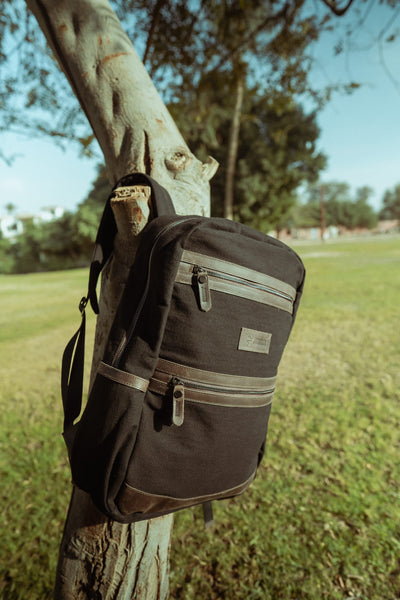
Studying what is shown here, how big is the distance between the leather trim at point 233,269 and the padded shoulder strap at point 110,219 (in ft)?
0.67

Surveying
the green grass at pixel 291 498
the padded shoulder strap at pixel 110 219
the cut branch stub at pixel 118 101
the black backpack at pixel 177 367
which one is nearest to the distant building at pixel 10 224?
the green grass at pixel 291 498

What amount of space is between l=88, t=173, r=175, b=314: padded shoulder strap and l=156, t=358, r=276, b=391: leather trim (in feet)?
1.38

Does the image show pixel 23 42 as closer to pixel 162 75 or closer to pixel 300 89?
pixel 162 75

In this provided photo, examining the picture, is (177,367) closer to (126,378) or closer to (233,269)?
(126,378)

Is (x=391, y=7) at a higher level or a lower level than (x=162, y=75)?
higher

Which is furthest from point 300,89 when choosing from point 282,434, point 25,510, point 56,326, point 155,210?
point 56,326

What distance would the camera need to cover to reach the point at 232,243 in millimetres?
1165

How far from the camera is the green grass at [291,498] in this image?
1957 millimetres

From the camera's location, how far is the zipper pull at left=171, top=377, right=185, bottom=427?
110 centimetres

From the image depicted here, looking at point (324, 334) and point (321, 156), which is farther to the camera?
point (321, 156)

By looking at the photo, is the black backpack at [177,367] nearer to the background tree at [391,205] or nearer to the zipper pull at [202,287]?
the zipper pull at [202,287]

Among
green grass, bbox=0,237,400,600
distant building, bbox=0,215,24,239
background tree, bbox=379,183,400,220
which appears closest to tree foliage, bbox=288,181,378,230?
background tree, bbox=379,183,400,220

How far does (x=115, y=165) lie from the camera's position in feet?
4.67

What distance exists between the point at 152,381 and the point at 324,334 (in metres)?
5.58
